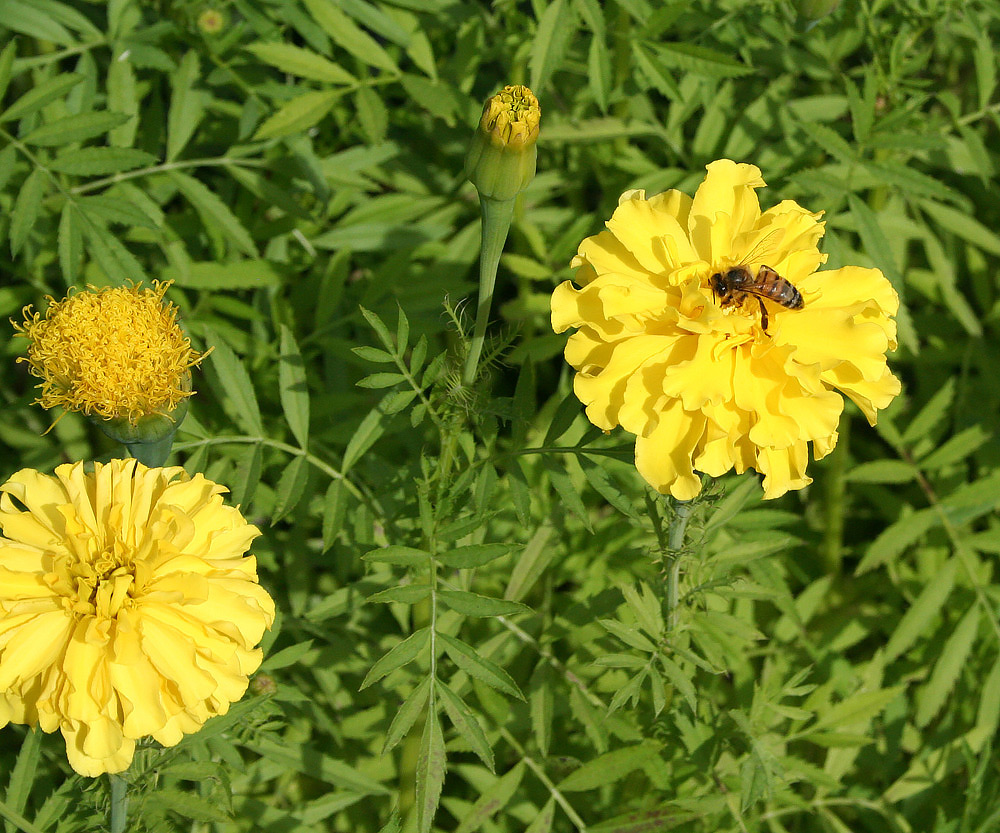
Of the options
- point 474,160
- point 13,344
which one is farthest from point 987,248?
point 13,344

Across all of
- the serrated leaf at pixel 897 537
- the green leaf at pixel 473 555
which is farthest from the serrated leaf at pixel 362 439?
the serrated leaf at pixel 897 537

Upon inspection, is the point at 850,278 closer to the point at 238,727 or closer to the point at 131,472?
the point at 131,472

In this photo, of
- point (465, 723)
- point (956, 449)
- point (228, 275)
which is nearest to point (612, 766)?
point (465, 723)

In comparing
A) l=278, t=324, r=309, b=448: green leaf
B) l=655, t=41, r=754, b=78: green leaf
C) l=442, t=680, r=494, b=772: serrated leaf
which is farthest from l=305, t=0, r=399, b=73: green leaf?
l=442, t=680, r=494, b=772: serrated leaf

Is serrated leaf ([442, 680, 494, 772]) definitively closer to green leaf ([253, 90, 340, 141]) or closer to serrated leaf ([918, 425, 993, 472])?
green leaf ([253, 90, 340, 141])

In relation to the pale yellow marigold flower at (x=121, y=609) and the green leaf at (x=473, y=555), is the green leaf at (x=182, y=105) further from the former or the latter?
the green leaf at (x=473, y=555)

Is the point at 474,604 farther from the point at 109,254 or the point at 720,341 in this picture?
the point at 109,254
